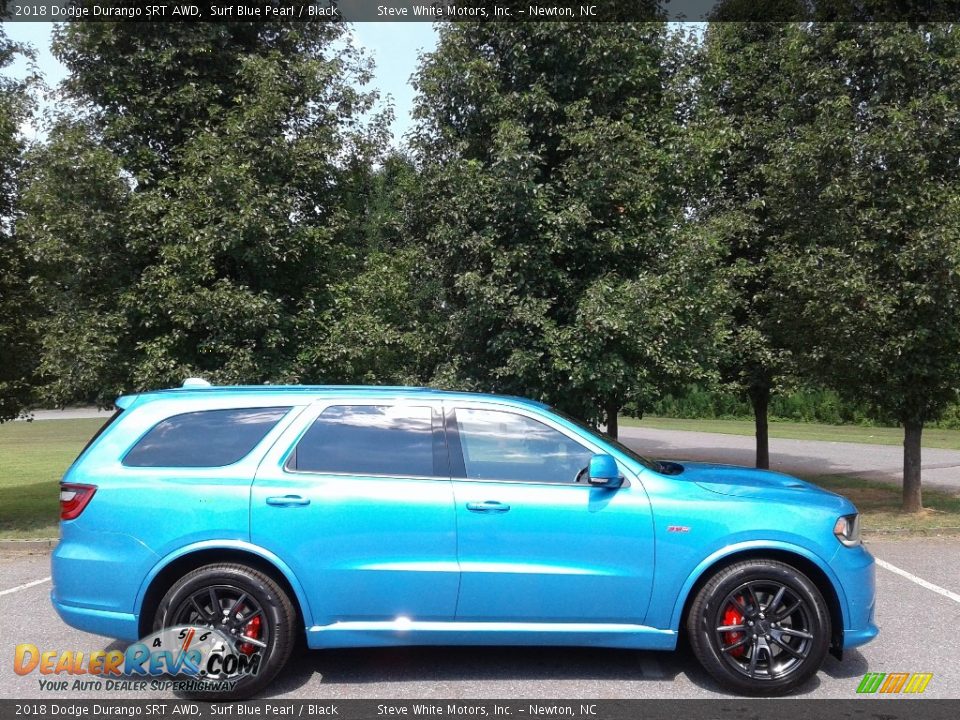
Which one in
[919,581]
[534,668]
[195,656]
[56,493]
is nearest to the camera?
[195,656]

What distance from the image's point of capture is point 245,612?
475cm

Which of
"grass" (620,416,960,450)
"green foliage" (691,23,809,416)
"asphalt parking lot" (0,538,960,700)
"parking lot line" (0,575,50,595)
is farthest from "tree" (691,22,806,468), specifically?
"grass" (620,416,960,450)

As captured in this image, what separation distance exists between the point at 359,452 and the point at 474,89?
6.29 m

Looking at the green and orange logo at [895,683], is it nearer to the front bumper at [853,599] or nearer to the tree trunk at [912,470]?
the front bumper at [853,599]

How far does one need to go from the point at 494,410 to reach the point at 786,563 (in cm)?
194

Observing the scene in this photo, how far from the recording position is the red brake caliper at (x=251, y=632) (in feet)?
15.5

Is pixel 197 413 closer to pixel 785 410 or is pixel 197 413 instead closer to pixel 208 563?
pixel 208 563

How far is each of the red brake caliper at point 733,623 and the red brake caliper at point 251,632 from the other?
105 inches

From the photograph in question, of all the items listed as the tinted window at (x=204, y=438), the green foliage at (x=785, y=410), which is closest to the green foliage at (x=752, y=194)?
the tinted window at (x=204, y=438)

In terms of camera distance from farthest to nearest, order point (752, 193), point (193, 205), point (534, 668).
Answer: point (752, 193)
point (193, 205)
point (534, 668)

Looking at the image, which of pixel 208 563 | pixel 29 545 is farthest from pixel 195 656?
pixel 29 545

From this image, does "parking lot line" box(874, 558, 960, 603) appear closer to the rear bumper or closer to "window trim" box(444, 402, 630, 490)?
"window trim" box(444, 402, 630, 490)

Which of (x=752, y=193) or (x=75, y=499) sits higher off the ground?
(x=752, y=193)

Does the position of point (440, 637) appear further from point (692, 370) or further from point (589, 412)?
point (692, 370)
